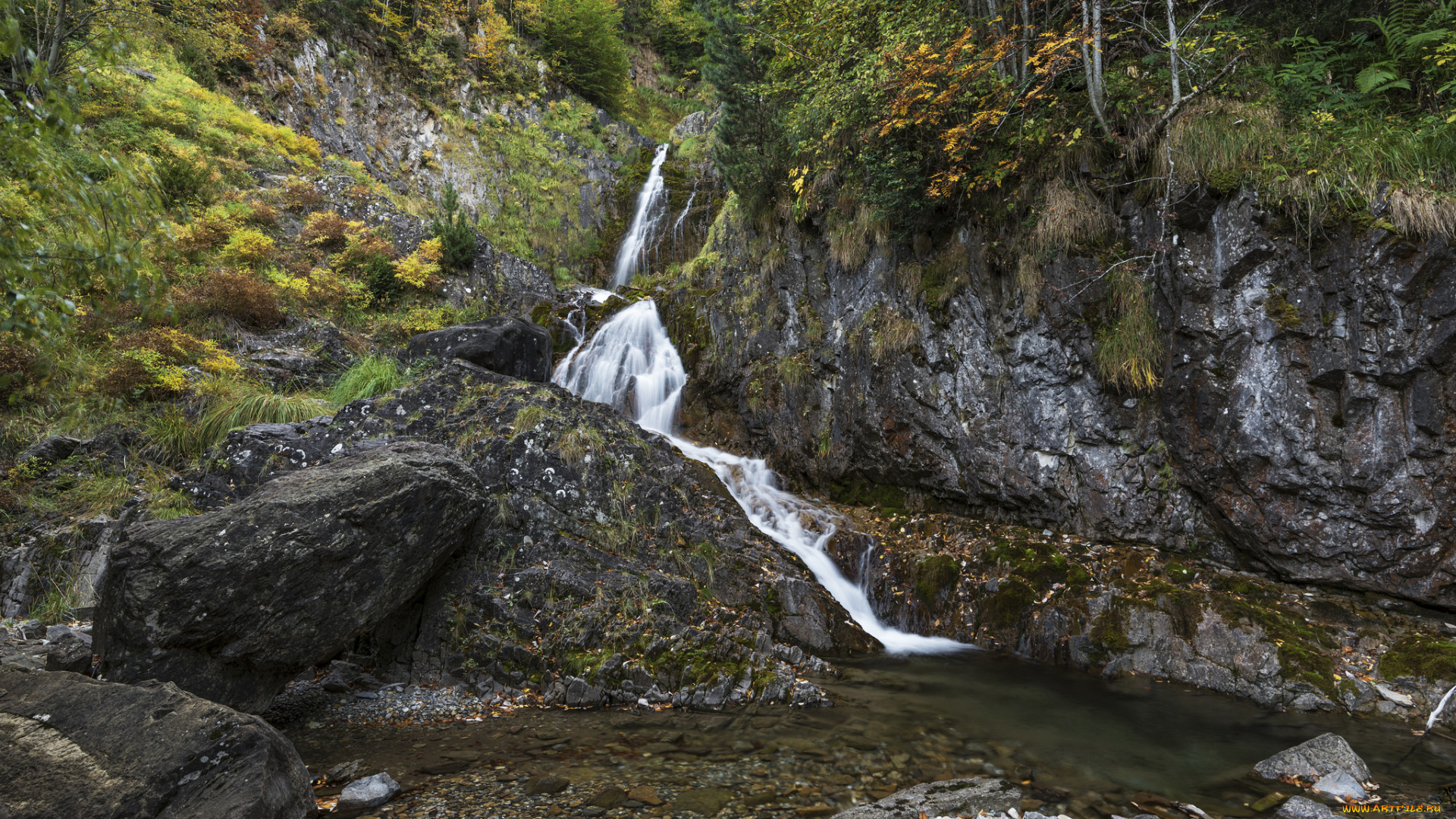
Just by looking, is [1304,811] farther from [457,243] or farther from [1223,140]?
[457,243]

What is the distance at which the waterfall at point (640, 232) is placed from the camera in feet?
59.3

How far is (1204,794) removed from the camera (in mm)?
4000

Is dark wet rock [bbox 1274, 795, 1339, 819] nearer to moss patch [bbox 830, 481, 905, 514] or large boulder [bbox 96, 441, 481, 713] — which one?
moss patch [bbox 830, 481, 905, 514]

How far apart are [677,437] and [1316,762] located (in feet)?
30.5

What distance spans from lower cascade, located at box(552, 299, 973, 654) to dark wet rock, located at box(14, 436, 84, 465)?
23.1ft

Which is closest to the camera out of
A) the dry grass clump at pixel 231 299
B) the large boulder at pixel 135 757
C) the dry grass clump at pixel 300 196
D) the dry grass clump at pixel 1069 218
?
the large boulder at pixel 135 757

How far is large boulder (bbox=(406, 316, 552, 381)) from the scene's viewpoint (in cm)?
1036

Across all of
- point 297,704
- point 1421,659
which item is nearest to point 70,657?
point 297,704

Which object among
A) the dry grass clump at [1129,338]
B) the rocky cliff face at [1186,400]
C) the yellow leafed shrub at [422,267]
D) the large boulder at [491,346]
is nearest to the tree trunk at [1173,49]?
the rocky cliff face at [1186,400]

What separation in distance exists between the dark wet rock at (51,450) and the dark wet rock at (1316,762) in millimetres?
12270

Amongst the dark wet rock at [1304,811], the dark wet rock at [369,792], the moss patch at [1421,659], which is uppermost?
the moss patch at [1421,659]

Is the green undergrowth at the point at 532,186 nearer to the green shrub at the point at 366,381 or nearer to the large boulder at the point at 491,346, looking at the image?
the large boulder at the point at 491,346

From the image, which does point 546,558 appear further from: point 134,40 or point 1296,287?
point 134,40

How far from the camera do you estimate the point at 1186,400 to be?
265 inches
